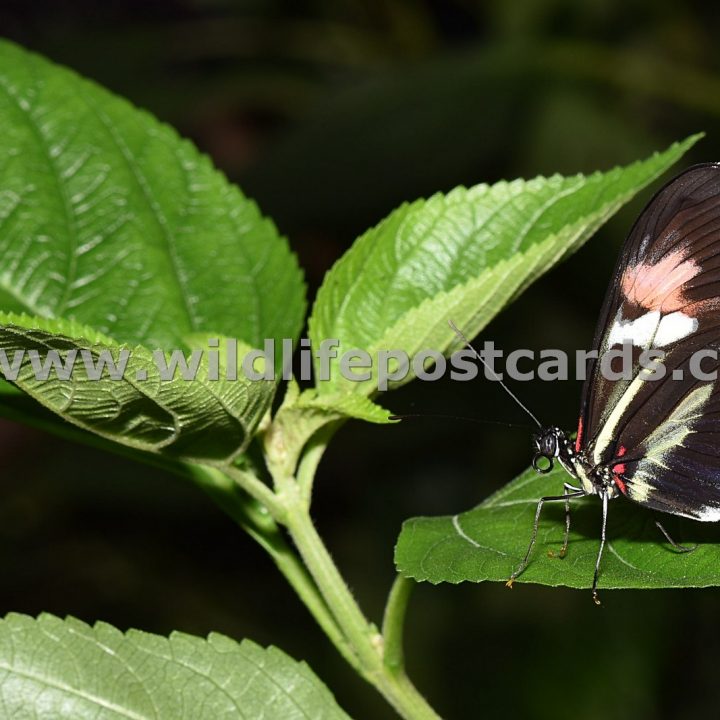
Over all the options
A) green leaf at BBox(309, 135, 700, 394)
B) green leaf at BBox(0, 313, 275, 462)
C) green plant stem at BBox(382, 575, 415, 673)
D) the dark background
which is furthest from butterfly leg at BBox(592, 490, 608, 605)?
the dark background

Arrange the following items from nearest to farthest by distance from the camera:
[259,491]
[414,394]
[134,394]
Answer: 1. [134,394]
2. [259,491]
3. [414,394]

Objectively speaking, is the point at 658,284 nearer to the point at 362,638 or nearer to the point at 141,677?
the point at 362,638

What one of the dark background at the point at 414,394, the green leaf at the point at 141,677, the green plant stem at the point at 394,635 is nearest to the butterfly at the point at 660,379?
the green plant stem at the point at 394,635

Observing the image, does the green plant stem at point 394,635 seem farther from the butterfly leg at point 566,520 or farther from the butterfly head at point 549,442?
the butterfly head at point 549,442

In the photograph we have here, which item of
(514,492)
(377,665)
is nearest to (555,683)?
(514,492)

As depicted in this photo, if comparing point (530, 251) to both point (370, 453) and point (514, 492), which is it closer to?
point (514, 492)

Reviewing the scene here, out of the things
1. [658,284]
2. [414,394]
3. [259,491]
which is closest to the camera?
[259,491]

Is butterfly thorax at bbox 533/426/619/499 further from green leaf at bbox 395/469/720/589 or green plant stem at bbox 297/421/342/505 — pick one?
green plant stem at bbox 297/421/342/505

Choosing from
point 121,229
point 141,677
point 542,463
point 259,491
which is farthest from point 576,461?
point 121,229
